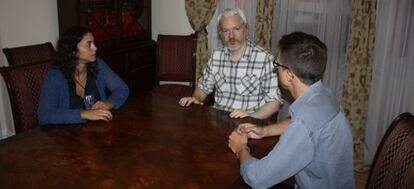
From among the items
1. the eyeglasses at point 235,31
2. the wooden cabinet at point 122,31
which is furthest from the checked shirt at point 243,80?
the wooden cabinet at point 122,31

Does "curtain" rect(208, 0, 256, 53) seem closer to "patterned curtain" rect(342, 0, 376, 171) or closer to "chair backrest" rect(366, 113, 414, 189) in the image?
"patterned curtain" rect(342, 0, 376, 171)

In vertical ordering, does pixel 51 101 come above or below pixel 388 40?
below

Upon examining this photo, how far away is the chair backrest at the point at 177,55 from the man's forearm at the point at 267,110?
5.09 ft

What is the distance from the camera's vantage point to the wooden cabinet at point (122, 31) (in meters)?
3.32

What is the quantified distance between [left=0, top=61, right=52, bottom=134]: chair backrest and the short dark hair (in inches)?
53.6

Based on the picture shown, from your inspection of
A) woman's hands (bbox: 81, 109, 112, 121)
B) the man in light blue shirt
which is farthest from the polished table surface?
the man in light blue shirt

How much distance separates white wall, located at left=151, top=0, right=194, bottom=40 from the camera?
3920mm

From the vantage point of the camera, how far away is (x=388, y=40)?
9.43ft

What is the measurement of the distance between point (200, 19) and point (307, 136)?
2580mm

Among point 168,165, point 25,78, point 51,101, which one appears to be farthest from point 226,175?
point 25,78

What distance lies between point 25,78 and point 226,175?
124 cm

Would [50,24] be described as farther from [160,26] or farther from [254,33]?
[254,33]

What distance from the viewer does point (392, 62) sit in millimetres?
2896

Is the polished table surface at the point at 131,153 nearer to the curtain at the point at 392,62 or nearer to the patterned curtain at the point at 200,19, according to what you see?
the curtain at the point at 392,62
